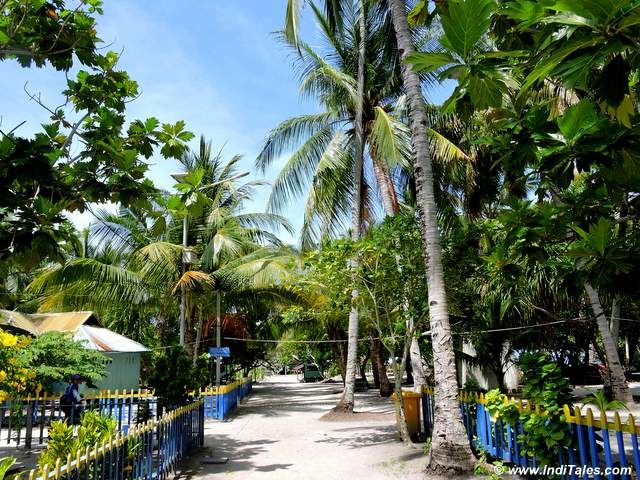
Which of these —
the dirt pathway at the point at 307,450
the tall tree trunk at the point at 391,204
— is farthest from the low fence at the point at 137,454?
the tall tree trunk at the point at 391,204

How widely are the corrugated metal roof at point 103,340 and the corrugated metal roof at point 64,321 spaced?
350mm

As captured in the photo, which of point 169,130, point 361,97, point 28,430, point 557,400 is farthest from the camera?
point 361,97

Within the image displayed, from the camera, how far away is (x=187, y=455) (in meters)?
9.26

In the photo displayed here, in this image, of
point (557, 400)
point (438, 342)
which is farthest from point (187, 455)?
point (557, 400)

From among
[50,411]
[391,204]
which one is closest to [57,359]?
[50,411]

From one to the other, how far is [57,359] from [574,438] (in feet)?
32.1

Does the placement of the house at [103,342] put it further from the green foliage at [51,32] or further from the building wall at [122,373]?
the green foliage at [51,32]

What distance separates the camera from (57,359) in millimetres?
10742

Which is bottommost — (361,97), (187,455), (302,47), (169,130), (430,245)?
(187,455)

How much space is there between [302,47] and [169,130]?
12547mm

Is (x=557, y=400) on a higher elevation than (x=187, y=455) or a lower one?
higher

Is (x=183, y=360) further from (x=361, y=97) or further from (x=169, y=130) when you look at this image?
(x=361, y=97)

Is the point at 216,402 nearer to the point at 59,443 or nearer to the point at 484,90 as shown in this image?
the point at 59,443

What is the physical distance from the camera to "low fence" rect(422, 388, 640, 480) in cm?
489
